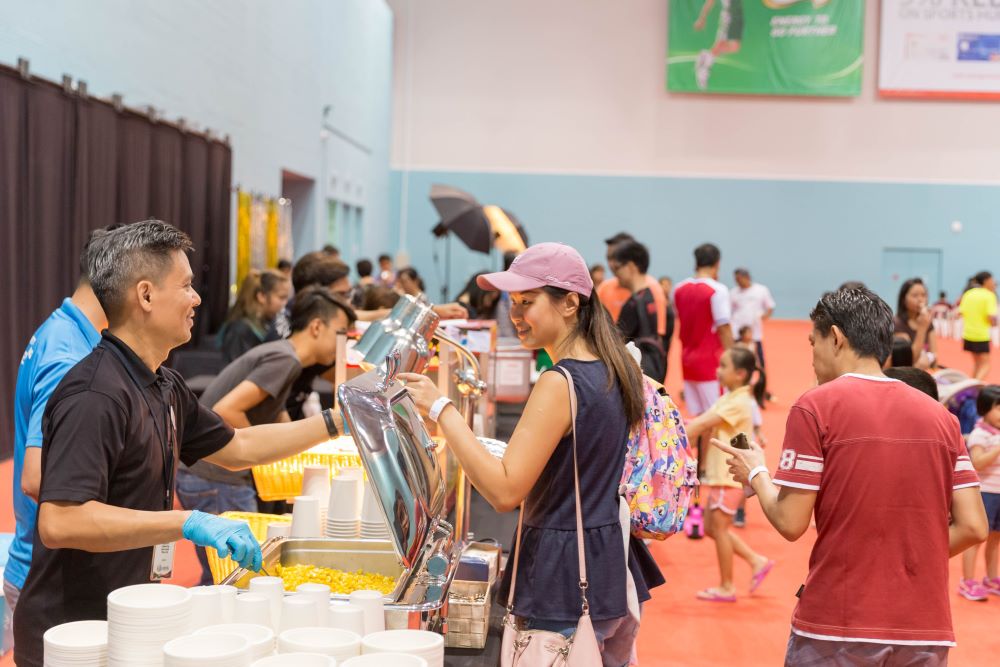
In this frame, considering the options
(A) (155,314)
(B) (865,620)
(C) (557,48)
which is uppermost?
(C) (557,48)

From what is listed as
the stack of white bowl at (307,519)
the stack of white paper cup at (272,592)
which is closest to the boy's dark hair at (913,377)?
the stack of white bowl at (307,519)

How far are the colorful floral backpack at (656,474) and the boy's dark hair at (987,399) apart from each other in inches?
112

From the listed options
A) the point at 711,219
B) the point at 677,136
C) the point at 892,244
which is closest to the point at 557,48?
the point at 677,136

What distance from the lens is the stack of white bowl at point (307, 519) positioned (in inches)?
104

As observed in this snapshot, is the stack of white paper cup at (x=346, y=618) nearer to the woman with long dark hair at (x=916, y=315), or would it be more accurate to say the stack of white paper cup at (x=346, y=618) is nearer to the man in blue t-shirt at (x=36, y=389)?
the man in blue t-shirt at (x=36, y=389)

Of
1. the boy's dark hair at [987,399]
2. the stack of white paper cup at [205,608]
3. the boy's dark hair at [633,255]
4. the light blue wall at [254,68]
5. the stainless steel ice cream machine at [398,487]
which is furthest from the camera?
the light blue wall at [254,68]

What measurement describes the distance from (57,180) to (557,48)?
16.4m

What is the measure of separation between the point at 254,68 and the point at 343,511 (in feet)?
33.4

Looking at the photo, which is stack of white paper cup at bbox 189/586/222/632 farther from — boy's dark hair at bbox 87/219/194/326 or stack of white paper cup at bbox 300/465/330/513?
stack of white paper cup at bbox 300/465/330/513

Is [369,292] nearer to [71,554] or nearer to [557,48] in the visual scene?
[71,554]

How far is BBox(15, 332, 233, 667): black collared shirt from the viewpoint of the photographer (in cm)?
191

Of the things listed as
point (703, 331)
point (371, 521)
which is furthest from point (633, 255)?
point (371, 521)

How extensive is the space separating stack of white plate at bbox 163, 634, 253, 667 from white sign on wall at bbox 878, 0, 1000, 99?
22.4 metres

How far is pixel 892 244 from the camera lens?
22484 mm
